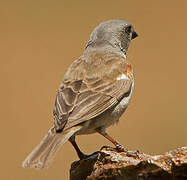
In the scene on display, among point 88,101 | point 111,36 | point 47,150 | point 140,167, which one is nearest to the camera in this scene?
point 140,167

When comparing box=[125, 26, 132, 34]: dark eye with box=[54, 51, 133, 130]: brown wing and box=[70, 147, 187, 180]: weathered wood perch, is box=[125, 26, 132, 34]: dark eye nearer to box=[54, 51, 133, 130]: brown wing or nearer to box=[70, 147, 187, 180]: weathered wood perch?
box=[54, 51, 133, 130]: brown wing

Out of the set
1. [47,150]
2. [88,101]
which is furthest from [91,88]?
[47,150]

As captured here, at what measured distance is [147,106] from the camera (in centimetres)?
1262

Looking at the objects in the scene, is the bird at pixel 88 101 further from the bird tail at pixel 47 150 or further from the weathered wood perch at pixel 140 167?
the weathered wood perch at pixel 140 167

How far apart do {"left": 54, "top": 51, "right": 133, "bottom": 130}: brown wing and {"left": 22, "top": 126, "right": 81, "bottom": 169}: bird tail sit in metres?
0.10

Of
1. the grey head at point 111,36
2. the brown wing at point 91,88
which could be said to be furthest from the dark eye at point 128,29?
the brown wing at point 91,88

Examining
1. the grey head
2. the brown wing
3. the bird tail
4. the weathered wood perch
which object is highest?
the grey head

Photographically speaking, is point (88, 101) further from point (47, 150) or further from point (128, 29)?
point (128, 29)

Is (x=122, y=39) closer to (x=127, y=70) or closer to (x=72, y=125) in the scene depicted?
(x=127, y=70)

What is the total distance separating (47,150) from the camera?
20.2 ft

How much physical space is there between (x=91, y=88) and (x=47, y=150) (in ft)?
3.99

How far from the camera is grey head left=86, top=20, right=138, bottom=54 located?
860 centimetres

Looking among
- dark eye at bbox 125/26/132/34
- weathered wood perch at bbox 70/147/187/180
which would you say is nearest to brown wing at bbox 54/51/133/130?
weathered wood perch at bbox 70/147/187/180

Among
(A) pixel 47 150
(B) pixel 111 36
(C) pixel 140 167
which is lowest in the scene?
(C) pixel 140 167
